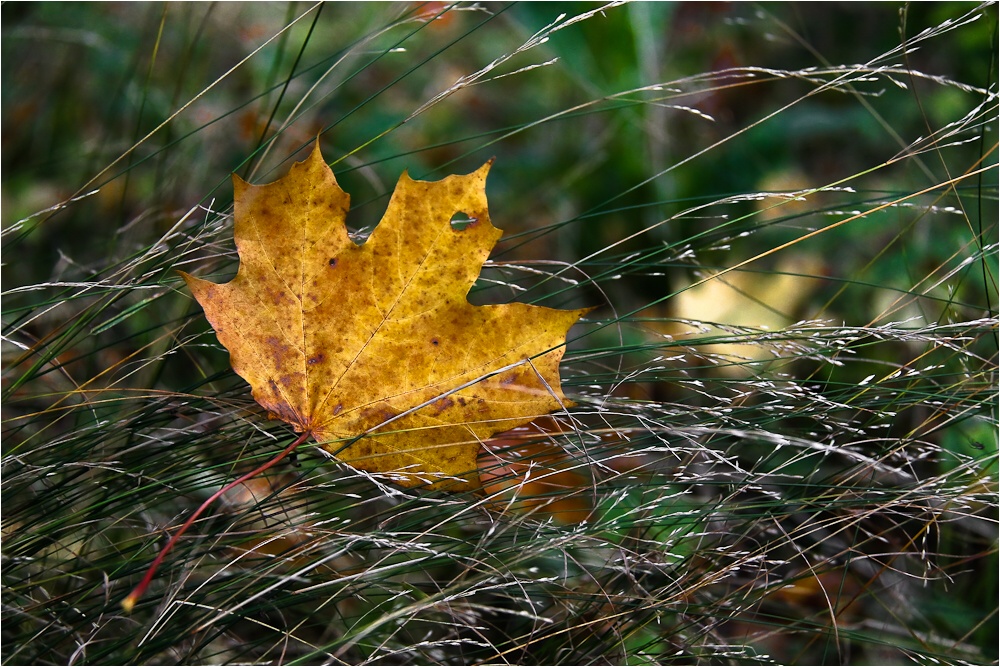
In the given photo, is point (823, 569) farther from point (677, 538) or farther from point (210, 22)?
point (210, 22)

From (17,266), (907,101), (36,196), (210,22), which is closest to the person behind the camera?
(17,266)

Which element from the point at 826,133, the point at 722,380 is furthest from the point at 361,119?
the point at 722,380

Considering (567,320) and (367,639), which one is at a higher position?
(567,320)

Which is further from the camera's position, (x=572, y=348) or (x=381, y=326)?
(x=572, y=348)

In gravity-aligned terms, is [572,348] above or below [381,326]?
below
